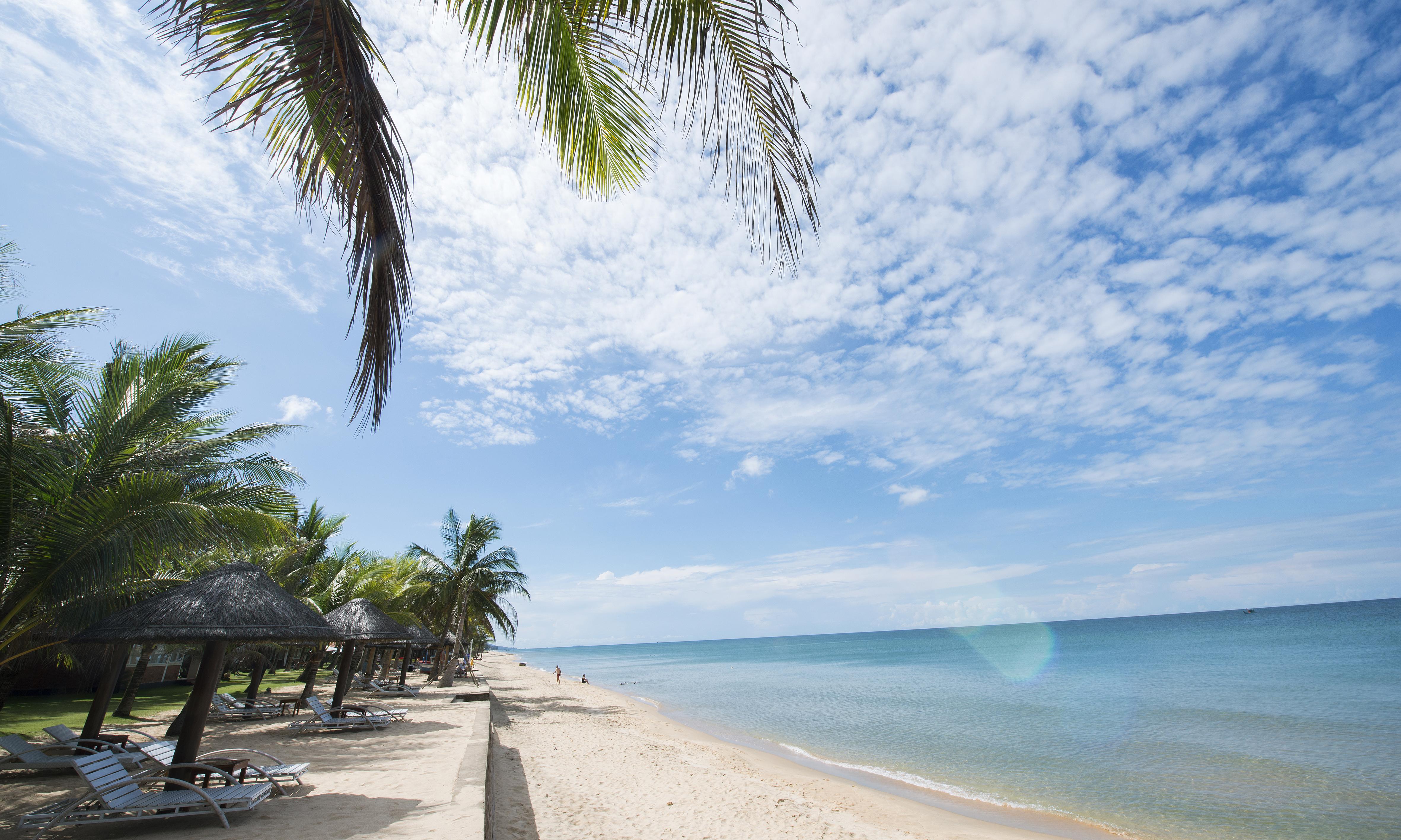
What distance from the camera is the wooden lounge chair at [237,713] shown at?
1215 centimetres

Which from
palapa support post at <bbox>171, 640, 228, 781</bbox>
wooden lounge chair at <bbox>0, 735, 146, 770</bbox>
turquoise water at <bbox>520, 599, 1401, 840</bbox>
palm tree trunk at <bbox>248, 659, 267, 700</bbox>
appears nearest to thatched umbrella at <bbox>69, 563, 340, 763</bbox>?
palapa support post at <bbox>171, 640, 228, 781</bbox>

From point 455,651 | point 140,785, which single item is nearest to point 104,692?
point 140,785

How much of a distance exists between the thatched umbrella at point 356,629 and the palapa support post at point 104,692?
10.3ft

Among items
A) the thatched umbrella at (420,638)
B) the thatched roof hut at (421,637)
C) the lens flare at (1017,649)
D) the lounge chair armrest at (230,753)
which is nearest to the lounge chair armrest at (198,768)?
the lounge chair armrest at (230,753)

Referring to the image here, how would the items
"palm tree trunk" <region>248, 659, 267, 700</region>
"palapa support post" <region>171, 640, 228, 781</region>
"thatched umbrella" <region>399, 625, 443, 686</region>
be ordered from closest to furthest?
"palapa support post" <region>171, 640, 228, 781</region> < "thatched umbrella" <region>399, 625, 443, 686</region> < "palm tree trunk" <region>248, 659, 267, 700</region>

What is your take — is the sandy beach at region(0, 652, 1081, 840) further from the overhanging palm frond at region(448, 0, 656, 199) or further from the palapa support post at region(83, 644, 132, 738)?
the overhanging palm frond at region(448, 0, 656, 199)

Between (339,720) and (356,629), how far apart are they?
1.53 meters

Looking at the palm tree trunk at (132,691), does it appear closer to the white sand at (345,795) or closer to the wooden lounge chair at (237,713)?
the wooden lounge chair at (237,713)

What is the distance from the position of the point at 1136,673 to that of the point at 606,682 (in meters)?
36.2

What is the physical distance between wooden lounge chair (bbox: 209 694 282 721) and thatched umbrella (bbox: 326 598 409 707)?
201 centimetres

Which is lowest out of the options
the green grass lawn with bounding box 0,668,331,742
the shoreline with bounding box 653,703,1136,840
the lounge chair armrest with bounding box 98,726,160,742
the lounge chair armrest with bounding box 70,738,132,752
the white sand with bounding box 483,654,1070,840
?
the shoreline with bounding box 653,703,1136,840

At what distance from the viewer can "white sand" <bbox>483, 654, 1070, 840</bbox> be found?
308 inches

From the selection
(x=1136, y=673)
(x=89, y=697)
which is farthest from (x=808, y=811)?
(x=1136, y=673)

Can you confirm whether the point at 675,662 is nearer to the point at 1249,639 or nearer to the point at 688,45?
the point at 1249,639
